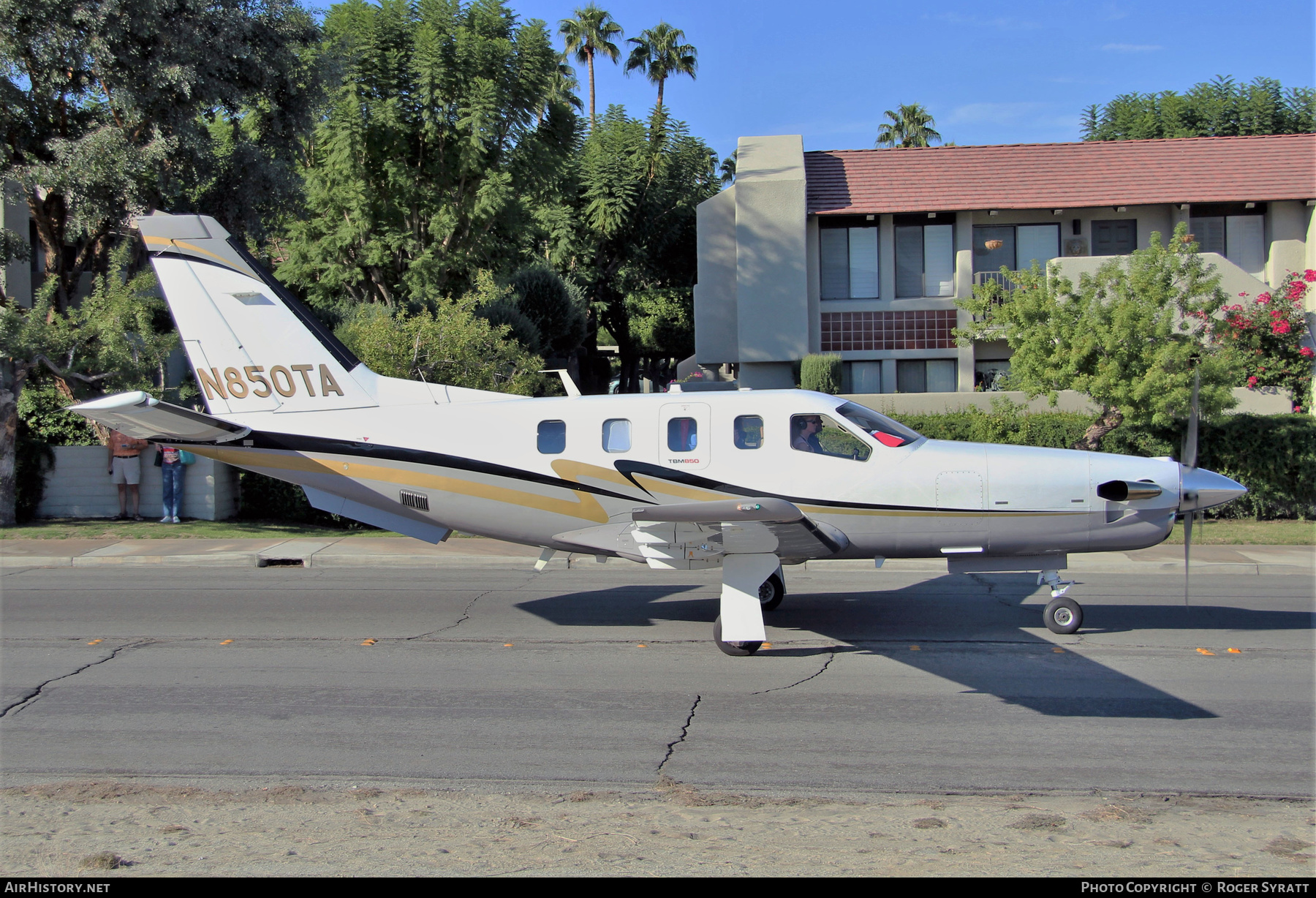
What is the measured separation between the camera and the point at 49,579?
13859mm

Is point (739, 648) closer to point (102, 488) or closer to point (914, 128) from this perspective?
point (102, 488)

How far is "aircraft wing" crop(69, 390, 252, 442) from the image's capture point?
9391mm

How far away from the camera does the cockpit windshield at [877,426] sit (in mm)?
9984

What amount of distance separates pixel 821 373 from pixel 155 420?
18.1 meters

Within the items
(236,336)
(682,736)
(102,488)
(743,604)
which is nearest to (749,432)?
(743,604)

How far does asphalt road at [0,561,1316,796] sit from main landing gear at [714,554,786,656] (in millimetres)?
224

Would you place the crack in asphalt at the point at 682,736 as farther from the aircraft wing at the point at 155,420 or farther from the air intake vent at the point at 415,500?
the aircraft wing at the point at 155,420

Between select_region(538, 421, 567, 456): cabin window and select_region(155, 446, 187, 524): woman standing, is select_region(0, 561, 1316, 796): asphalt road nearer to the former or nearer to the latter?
select_region(538, 421, 567, 456): cabin window

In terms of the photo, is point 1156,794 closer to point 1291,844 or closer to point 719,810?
point 1291,844

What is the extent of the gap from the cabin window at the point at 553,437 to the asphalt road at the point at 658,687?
2009 millimetres

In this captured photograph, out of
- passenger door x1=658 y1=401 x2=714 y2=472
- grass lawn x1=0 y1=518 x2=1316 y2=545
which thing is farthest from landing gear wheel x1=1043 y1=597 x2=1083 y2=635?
grass lawn x1=0 y1=518 x2=1316 y2=545

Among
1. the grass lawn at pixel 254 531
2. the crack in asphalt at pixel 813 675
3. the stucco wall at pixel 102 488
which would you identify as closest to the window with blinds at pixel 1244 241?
the grass lawn at pixel 254 531

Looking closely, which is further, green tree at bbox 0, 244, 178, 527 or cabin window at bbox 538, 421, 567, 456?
green tree at bbox 0, 244, 178, 527
